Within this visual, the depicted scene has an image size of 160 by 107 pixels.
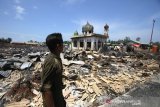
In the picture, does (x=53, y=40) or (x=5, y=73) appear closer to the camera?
(x=53, y=40)

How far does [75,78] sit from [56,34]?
7.52 m

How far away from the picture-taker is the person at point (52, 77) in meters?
2.29

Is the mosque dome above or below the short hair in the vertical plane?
above

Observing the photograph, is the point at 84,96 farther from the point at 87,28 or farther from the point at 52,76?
the point at 87,28

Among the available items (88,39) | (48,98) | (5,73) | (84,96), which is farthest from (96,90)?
(88,39)

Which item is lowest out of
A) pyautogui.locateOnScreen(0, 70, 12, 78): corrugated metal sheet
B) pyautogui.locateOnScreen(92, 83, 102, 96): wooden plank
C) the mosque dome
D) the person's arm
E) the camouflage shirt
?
pyautogui.locateOnScreen(92, 83, 102, 96): wooden plank

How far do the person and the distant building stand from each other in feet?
114

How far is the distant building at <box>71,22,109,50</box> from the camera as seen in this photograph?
1532 inches

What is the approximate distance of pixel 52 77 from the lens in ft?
7.56

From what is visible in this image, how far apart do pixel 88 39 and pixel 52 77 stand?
125 ft

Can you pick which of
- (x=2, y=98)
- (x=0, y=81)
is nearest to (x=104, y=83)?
(x=2, y=98)

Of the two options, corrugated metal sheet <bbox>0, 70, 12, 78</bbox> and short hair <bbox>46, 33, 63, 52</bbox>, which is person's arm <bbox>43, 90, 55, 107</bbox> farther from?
corrugated metal sheet <bbox>0, 70, 12, 78</bbox>

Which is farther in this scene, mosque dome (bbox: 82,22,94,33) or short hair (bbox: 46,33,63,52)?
mosque dome (bbox: 82,22,94,33)

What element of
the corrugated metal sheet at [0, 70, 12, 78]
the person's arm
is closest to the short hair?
the person's arm
